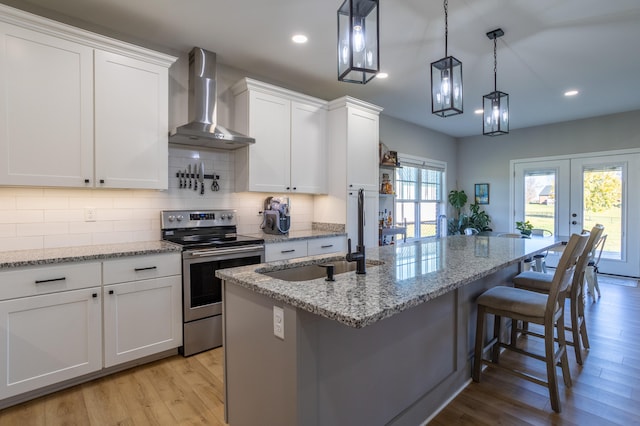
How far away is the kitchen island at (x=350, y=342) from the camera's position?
1.28 meters

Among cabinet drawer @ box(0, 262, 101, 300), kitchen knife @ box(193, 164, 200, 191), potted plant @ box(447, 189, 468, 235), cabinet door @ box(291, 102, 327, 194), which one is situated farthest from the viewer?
potted plant @ box(447, 189, 468, 235)

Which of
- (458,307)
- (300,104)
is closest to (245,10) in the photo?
(300,104)

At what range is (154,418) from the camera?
196 cm

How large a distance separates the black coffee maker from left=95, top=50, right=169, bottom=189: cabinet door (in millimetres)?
1121

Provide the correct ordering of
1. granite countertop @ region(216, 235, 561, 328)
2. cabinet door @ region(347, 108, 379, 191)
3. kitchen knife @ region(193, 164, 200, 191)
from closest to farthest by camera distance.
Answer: granite countertop @ region(216, 235, 561, 328), kitchen knife @ region(193, 164, 200, 191), cabinet door @ region(347, 108, 379, 191)

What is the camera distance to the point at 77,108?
2.44 meters

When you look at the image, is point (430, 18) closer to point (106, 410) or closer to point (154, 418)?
point (154, 418)

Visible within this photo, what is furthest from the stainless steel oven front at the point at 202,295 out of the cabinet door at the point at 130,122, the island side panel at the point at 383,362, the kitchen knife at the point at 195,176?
the island side panel at the point at 383,362

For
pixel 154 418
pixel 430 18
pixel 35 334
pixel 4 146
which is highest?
pixel 430 18

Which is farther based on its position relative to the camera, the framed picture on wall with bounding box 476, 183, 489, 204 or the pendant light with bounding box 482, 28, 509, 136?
the framed picture on wall with bounding box 476, 183, 489, 204

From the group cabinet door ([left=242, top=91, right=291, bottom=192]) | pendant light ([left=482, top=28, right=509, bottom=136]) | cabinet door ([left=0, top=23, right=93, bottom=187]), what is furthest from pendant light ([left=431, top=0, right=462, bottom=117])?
cabinet door ([left=0, top=23, right=93, bottom=187])

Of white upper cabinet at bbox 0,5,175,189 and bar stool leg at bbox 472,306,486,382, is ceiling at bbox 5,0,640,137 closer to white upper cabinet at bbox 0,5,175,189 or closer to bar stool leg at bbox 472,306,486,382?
white upper cabinet at bbox 0,5,175,189

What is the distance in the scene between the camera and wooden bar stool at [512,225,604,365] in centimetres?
235

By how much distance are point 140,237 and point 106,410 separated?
1419 mm
